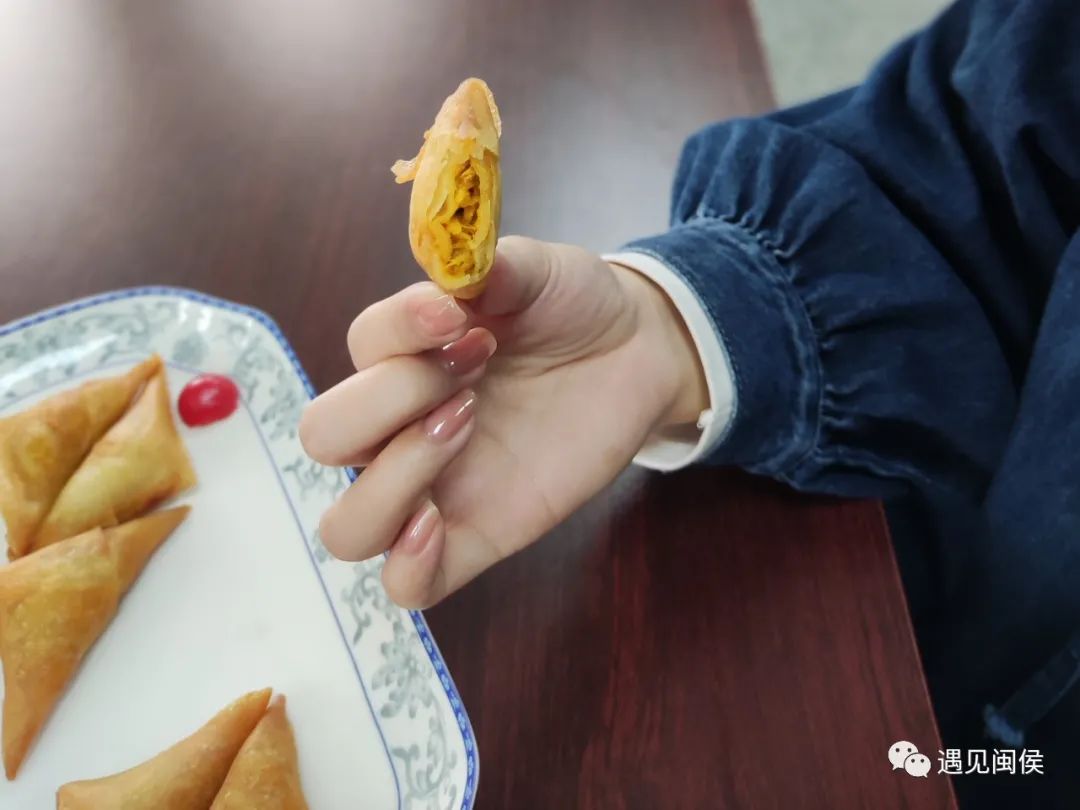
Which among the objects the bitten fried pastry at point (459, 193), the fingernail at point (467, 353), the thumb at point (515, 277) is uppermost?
the bitten fried pastry at point (459, 193)

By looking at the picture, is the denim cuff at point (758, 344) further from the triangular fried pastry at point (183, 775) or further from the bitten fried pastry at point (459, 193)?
the triangular fried pastry at point (183, 775)

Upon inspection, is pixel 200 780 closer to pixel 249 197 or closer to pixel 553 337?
pixel 553 337

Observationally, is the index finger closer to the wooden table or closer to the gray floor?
the wooden table

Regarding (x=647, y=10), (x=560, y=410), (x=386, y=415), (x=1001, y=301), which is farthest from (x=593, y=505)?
(x=647, y=10)

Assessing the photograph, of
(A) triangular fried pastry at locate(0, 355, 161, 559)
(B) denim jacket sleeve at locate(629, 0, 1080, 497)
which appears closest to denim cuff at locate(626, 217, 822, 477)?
(B) denim jacket sleeve at locate(629, 0, 1080, 497)

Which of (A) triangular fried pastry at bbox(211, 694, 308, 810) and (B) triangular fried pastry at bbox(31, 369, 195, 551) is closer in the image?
(A) triangular fried pastry at bbox(211, 694, 308, 810)

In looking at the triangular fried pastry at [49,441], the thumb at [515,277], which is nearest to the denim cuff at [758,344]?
the thumb at [515,277]

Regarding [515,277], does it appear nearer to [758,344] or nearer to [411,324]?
[411,324]
